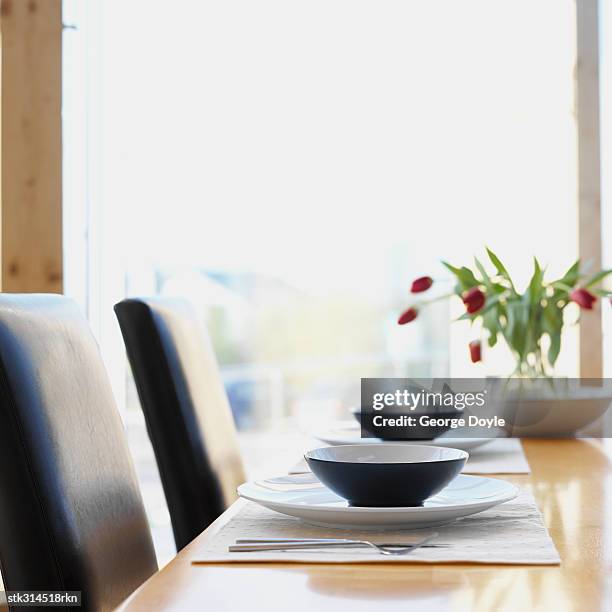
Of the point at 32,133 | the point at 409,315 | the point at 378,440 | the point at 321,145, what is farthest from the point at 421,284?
the point at 321,145

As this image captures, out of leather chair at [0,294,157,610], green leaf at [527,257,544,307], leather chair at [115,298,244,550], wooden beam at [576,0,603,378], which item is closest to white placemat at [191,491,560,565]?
leather chair at [0,294,157,610]

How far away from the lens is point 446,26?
10.1ft

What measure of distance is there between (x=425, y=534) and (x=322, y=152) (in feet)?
8.94

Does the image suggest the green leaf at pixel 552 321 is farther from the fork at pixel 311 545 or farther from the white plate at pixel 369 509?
the fork at pixel 311 545

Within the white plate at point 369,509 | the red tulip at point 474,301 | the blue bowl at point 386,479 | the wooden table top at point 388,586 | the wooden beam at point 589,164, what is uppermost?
the wooden beam at point 589,164

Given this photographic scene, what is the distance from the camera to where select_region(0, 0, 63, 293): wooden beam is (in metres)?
2.38

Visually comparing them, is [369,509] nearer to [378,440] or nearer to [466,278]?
[378,440]

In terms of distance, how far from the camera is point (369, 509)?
2.40 ft

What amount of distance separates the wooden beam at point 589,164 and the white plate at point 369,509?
5.78ft

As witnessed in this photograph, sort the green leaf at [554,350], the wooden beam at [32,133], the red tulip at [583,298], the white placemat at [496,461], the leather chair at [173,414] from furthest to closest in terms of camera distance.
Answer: the wooden beam at [32,133] < the green leaf at [554,350] < the red tulip at [583,298] < the leather chair at [173,414] < the white placemat at [496,461]

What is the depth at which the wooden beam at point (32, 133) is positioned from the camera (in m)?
2.38

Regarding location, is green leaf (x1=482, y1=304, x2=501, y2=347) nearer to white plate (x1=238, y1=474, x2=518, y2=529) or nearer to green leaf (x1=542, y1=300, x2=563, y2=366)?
green leaf (x1=542, y1=300, x2=563, y2=366)

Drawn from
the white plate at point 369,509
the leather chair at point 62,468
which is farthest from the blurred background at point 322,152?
the white plate at point 369,509

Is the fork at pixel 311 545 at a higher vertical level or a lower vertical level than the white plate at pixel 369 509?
lower
